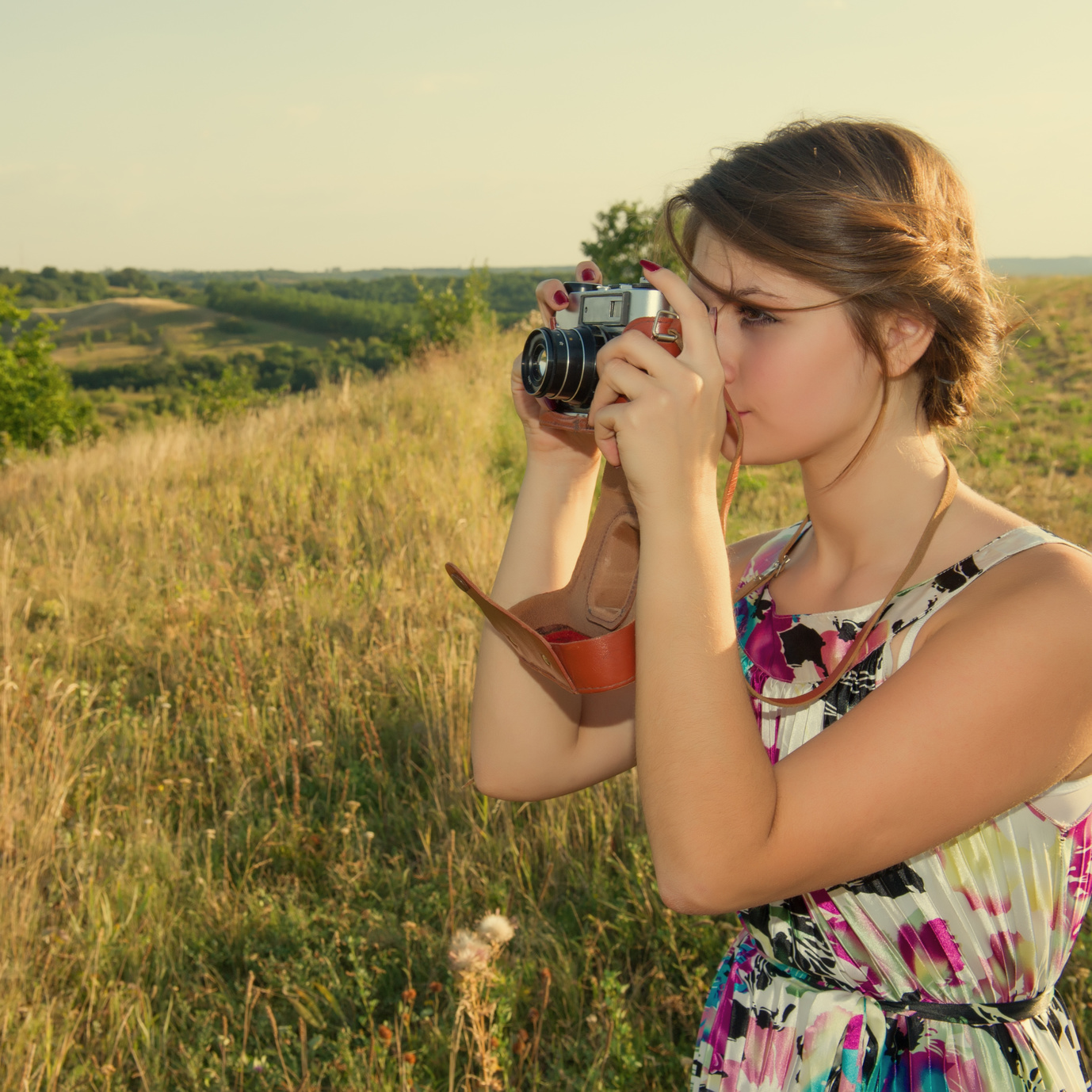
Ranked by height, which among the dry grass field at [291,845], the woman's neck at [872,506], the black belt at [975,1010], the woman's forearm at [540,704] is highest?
the woman's neck at [872,506]

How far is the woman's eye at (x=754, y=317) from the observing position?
1193 millimetres

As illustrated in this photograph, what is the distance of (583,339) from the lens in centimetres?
134

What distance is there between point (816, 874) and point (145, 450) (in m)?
7.13

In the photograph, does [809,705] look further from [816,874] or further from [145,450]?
[145,450]

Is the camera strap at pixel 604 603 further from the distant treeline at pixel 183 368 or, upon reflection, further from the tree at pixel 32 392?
the distant treeline at pixel 183 368

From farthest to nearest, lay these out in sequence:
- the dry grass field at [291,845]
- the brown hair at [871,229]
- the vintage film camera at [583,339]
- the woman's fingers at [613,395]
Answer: the dry grass field at [291,845]
the vintage film camera at [583,339]
the brown hair at [871,229]
the woman's fingers at [613,395]

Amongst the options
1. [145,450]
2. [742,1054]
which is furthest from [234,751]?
[145,450]

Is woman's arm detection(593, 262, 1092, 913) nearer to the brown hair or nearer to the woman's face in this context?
the woman's face

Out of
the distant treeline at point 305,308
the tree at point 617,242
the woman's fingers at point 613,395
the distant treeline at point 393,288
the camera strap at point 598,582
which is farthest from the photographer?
the distant treeline at point 305,308

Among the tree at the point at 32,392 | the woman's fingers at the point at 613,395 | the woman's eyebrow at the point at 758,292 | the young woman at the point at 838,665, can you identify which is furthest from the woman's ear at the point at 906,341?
the tree at the point at 32,392

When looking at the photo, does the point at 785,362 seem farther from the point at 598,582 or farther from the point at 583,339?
the point at 598,582

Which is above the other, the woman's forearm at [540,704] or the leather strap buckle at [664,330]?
the leather strap buckle at [664,330]

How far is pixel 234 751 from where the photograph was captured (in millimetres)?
2836

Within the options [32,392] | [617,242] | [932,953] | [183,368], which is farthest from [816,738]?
[183,368]
